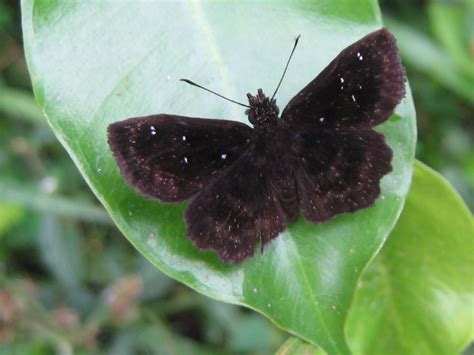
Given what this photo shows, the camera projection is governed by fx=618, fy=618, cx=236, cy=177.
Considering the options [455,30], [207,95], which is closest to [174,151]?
[207,95]

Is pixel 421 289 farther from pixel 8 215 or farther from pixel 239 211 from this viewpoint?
pixel 8 215

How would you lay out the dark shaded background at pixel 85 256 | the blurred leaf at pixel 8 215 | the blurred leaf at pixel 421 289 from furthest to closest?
the blurred leaf at pixel 8 215 → the dark shaded background at pixel 85 256 → the blurred leaf at pixel 421 289

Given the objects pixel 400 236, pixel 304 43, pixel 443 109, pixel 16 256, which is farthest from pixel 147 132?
pixel 443 109

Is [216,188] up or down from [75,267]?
up

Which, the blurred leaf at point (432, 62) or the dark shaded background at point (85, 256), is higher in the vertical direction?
the blurred leaf at point (432, 62)

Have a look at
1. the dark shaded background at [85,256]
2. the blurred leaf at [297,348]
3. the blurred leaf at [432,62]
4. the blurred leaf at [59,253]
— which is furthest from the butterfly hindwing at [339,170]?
the blurred leaf at [432,62]

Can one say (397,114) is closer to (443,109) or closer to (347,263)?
(347,263)

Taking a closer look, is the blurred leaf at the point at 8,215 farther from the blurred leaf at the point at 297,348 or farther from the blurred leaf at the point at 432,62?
the blurred leaf at the point at 432,62
